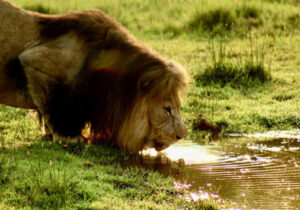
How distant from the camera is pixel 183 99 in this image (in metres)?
8.09

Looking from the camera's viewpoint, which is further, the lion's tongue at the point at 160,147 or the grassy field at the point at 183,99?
the lion's tongue at the point at 160,147

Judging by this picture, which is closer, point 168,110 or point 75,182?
point 75,182

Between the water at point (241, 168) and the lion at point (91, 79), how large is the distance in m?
0.34

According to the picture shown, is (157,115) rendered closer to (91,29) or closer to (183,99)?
(91,29)

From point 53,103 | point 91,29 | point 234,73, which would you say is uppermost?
point 91,29

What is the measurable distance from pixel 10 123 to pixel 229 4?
793 centimetres

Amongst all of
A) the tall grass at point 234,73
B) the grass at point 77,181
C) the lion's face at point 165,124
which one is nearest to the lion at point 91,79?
the lion's face at point 165,124

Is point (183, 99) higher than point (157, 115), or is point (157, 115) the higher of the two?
point (157, 115)

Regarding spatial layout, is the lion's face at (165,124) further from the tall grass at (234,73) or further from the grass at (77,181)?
the tall grass at (234,73)

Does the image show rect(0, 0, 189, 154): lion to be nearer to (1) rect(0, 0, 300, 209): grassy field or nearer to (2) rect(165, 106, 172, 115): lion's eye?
(2) rect(165, 106, 172, 115): lion's eye

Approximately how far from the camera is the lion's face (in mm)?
5371

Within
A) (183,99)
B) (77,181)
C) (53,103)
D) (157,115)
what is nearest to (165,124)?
(157,115)

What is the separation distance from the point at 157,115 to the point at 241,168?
939mm

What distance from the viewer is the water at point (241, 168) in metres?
4.33
